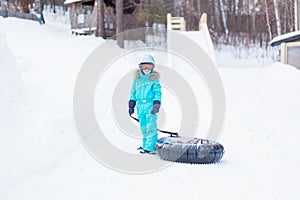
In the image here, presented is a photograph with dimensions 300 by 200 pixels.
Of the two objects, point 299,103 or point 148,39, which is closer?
point 299,103

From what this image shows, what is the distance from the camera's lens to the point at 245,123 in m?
8.04

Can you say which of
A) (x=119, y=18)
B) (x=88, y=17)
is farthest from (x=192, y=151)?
(x=88, y=17)

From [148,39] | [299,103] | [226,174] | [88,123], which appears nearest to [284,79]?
[299,103]

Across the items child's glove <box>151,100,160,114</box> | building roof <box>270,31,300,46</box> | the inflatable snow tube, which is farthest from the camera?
building roof <box>270,31,300,46</box>

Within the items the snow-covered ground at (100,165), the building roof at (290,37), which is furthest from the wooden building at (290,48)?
the snow-covered ground at (100,165)

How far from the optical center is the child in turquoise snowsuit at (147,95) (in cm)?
581

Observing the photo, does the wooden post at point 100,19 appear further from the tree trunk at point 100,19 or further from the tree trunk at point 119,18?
the tree trunk at point 119,18

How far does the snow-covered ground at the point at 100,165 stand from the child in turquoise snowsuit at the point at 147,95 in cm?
75

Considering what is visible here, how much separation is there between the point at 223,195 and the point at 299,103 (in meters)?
6.95

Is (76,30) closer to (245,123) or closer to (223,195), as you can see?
(245,123)

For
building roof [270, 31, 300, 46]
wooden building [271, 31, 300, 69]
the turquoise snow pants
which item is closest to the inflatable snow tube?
the turquoise snow pants

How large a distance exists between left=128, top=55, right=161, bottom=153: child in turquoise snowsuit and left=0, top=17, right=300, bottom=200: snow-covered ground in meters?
0.75

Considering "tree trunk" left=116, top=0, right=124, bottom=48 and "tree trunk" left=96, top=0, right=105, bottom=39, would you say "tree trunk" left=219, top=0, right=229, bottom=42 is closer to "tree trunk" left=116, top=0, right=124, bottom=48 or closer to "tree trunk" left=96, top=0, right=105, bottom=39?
"tree trunk" left=96, top=0, right=105, bottom=39

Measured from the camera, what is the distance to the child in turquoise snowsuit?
581cm
